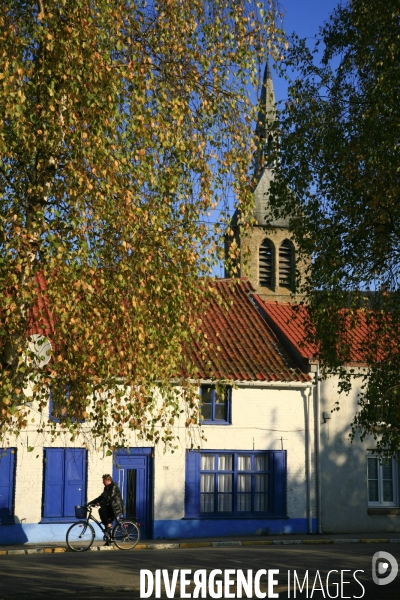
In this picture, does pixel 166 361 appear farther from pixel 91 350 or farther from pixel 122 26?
pixel 122 26

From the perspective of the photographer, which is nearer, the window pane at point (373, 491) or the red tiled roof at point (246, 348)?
the red tiled roof at point (246, 348)

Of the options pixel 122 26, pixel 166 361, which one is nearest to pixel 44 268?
pixel 166 361

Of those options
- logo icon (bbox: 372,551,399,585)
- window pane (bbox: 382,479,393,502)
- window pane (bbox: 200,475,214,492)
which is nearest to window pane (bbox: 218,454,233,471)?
window pane (bbox: 200,475,214,492)

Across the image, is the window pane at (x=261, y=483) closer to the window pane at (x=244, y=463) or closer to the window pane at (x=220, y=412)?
the window pane at (x=244, y=463)

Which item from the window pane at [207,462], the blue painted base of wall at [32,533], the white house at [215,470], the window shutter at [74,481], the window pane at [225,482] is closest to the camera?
the blue painted base of wall at [32,533]

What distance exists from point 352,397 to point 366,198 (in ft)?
42.7

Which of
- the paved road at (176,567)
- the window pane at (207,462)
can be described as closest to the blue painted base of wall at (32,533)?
the paved road at (176,567)

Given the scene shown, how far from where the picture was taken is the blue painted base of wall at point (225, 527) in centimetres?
2480

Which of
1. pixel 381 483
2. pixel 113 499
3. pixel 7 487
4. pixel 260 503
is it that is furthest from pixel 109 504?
pixel 381 483

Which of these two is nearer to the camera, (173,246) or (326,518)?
(173,246)

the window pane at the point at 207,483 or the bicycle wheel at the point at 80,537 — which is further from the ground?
the window pane at the point at 207,483

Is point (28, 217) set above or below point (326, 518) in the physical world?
above

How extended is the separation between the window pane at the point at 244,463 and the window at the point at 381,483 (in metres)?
4.15

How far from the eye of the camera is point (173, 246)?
10133 mm
